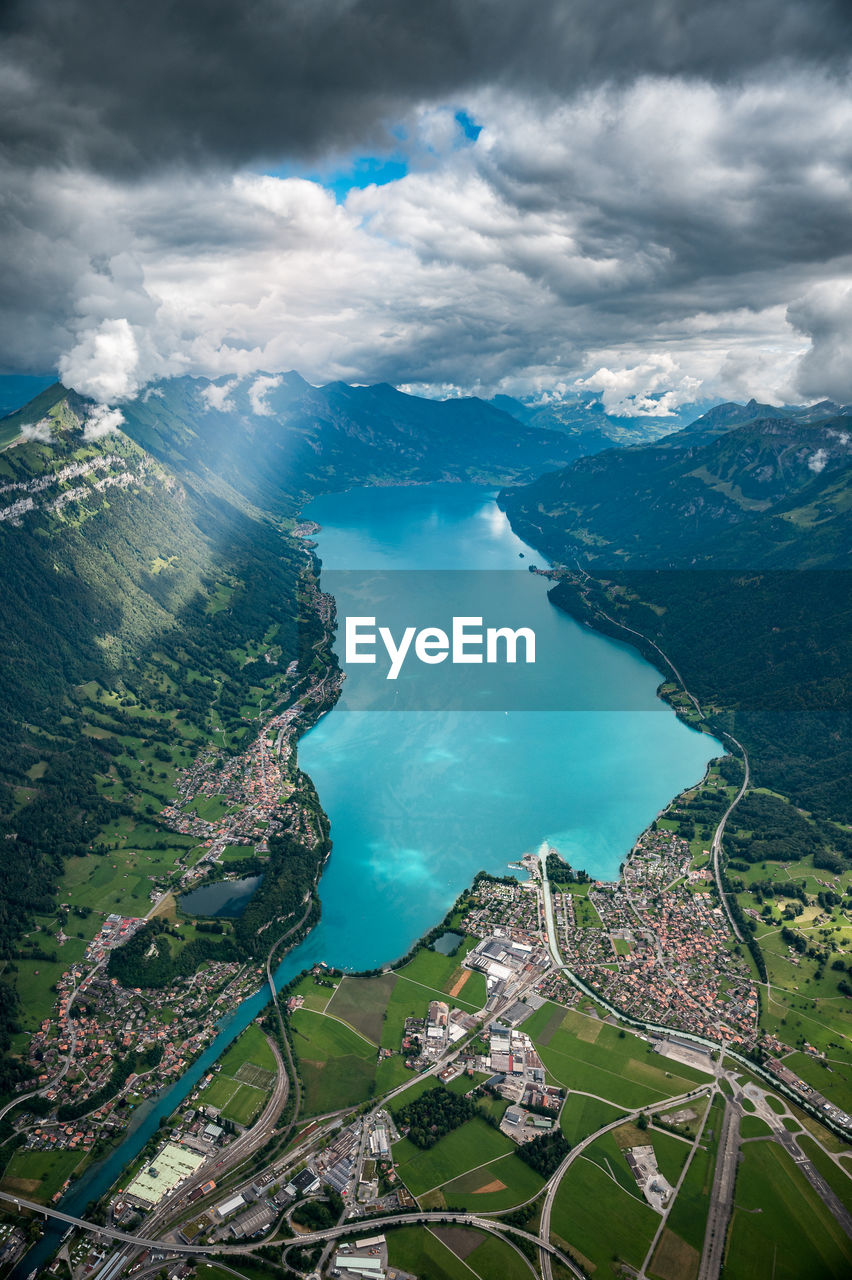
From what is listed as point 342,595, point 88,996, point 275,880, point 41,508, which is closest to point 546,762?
point 275,880

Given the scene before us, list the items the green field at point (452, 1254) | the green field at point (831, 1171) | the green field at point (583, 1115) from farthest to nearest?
the green field at point (583, 1115), the green field at point (831, 1171), the green field at point (452, 1254)

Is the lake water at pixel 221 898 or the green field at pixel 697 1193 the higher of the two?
the lake water at pixel 221 898

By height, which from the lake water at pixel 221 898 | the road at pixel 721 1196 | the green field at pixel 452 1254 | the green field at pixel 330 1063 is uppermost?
the lake water at pixel 221 898

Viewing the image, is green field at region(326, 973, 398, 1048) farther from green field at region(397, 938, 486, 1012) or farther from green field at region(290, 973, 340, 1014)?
green field at region(397, 938, 486, 1012)

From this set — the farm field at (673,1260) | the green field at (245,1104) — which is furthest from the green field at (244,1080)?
the farm field at (673,1260)

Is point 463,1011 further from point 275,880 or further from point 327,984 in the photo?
point 275,880

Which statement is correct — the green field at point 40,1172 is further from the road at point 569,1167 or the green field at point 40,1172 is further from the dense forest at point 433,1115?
the road at point 569,1167

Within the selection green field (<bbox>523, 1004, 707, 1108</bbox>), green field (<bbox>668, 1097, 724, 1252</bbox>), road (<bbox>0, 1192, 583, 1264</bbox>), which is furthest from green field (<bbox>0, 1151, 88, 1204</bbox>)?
green field (<bbox>668, 1097, 724, 1252</bbox>)
